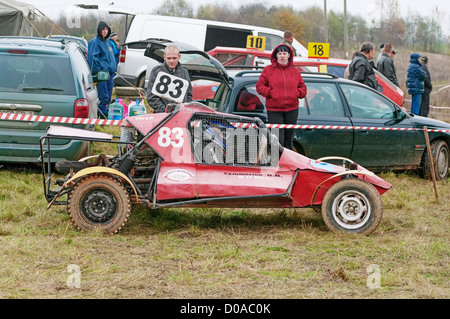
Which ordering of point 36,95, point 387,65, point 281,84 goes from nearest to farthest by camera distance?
1. point 281,84
2. point 36,95
3. point 387,65

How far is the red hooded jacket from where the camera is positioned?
A: 9383 mm

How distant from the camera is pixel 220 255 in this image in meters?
6.52

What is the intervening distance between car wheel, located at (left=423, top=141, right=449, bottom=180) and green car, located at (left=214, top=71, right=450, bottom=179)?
16 mm

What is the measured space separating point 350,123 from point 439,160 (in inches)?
72.6

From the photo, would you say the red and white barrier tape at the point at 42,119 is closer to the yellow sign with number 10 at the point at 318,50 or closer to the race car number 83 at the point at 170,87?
the race car number 83 at the point at 170,87

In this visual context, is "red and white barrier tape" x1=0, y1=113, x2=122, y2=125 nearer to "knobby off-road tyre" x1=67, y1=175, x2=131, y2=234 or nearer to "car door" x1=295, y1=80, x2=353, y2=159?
"knobby off-road tyre" x1=67, y1=175, x2=131, y2=234

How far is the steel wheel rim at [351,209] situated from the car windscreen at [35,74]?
13.9ft

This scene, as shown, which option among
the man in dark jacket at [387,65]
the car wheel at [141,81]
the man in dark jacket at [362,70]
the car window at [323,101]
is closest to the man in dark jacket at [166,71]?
the car window at [323,101]

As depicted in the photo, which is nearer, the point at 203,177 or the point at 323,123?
the point at 203,177

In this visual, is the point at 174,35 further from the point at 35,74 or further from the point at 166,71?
the point at 166,71

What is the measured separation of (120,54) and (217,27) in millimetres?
3318

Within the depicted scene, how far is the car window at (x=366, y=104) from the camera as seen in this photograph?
35.0 ft

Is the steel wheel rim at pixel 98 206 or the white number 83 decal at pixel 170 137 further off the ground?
the white number 83 decal at pixel 170 137

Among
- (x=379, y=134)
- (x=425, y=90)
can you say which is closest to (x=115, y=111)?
(x=379, y=134)
